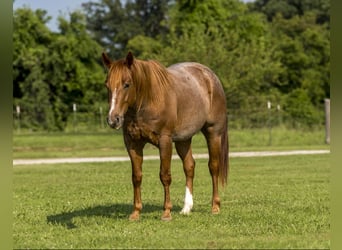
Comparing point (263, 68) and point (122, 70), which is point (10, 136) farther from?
point (263, 68)

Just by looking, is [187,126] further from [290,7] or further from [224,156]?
[290,7]

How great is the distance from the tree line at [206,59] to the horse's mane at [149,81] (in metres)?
26.6

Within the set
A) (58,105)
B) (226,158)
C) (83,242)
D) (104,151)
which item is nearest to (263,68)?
(58,105)

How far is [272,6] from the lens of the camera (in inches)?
2970

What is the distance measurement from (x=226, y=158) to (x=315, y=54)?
47792mm

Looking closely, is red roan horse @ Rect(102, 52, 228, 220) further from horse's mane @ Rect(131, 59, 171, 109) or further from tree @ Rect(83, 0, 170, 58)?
tree @ Rect(83, 0, 170, 58)

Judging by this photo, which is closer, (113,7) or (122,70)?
(122,70)

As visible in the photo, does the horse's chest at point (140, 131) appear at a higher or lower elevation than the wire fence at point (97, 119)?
higher

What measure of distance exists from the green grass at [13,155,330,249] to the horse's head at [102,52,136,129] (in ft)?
4.42

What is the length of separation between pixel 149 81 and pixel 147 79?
4 cm

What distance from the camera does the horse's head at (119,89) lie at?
7844 mm

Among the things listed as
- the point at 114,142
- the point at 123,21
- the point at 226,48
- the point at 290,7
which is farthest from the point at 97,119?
the point at 290,7

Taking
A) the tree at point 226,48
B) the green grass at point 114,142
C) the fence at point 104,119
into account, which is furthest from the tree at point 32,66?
the tree at point 226,48

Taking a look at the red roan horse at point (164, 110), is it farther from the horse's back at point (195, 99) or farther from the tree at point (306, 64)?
the tree at point (306, 64)
